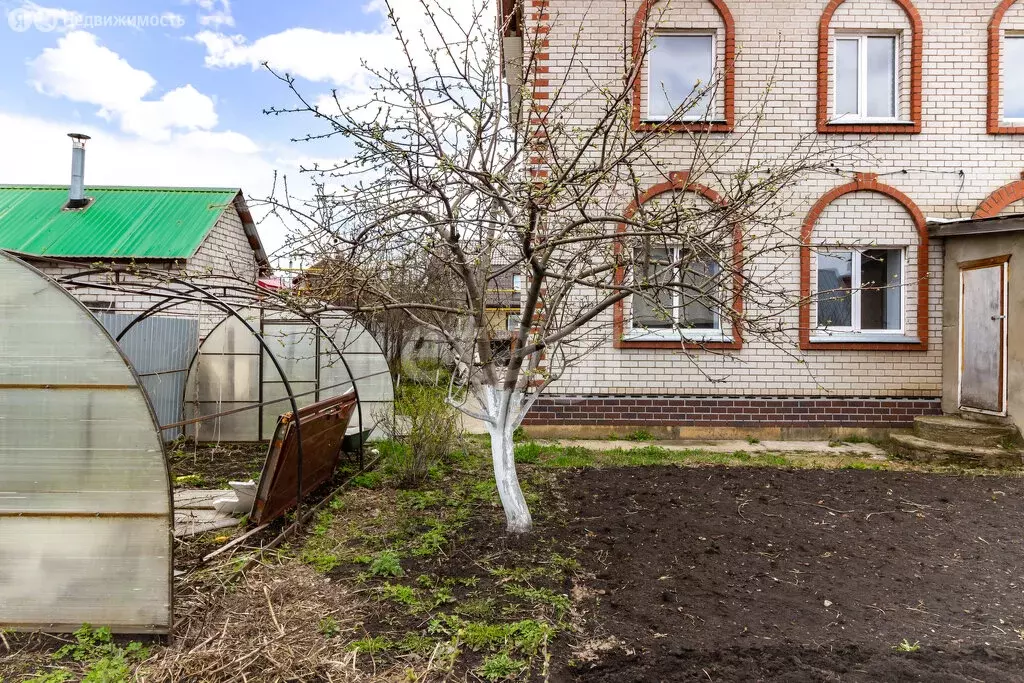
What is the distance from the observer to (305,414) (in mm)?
4969

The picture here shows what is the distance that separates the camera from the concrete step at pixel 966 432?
7.37 metres

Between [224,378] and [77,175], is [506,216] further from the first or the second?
[77,175]

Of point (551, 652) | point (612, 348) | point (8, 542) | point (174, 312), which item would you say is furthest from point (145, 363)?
point (551, 652)

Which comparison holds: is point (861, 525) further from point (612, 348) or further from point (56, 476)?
point (56, 476)

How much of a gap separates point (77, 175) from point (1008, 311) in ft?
60.1

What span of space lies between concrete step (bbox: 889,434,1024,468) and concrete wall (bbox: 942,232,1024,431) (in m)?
0.56

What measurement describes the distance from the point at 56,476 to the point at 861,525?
5.87 metres

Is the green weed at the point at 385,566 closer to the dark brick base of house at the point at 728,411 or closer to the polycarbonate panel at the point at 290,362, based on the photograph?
the dark brick base of house at the point at 728,411

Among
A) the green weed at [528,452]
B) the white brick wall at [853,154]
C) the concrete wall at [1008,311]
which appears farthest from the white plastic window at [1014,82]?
the green weed at [528,452]

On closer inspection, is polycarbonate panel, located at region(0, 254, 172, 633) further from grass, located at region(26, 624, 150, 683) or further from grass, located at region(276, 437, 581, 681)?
grass, located at region(276, 437, 581, 681)

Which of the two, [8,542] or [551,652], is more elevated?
[8,542]

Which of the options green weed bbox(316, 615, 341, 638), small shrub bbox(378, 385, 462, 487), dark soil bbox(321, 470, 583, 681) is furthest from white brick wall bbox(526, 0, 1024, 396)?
green weed bbox(316, 615, 341, 638)

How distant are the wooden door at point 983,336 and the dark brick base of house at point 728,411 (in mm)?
660

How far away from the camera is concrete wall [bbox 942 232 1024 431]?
7430 millimetres
